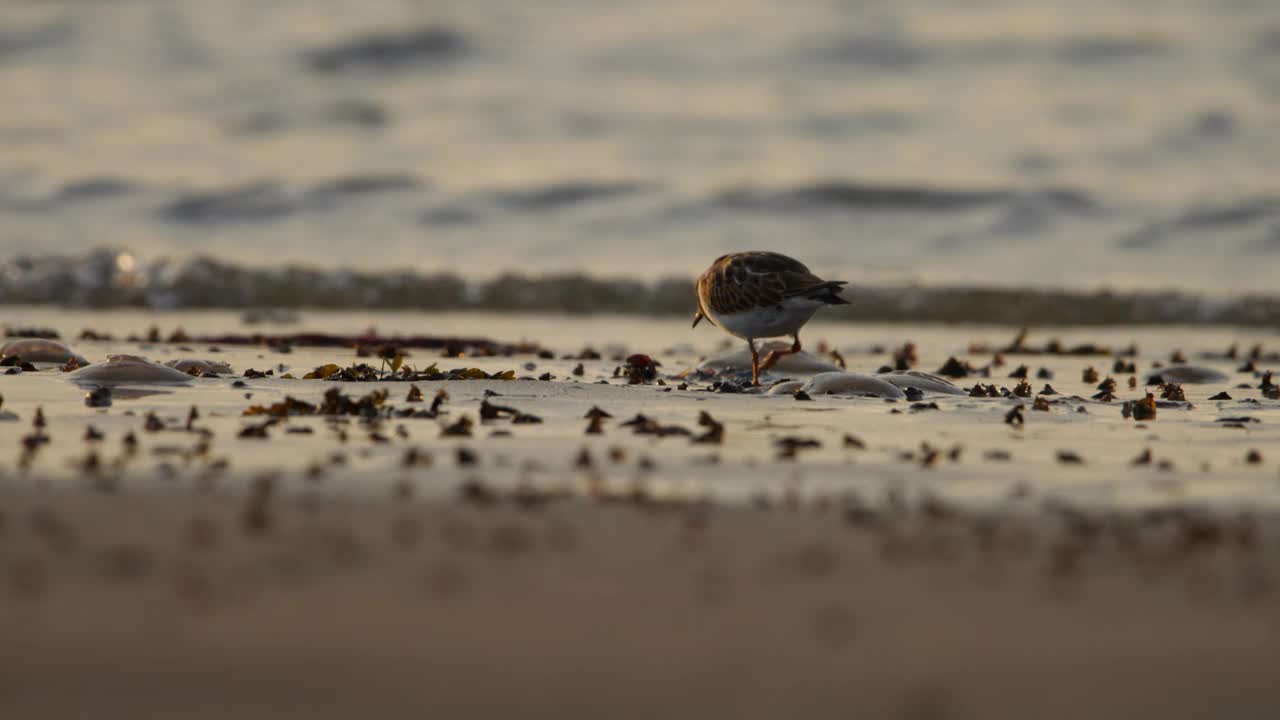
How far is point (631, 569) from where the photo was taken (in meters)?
3.73

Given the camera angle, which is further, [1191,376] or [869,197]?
[869,197]

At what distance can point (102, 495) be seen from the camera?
15.2 ft

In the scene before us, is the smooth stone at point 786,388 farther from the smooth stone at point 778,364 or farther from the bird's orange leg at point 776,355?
the smooth stone at point 778,364

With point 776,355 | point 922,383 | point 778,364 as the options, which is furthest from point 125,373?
point 922,383

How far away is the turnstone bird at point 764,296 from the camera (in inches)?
377

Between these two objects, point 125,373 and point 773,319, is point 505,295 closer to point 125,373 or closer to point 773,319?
point 773,319

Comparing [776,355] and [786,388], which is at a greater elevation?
[776,355]

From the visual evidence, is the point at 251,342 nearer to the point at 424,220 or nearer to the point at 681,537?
the point at 681,537

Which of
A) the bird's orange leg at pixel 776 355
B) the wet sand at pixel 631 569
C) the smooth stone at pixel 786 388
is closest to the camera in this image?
the wet sand at pixel 631 569

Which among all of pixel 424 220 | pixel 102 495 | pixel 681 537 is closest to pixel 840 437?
pixel 681 537

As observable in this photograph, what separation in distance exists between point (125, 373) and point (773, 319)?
A: 4118 millimetres

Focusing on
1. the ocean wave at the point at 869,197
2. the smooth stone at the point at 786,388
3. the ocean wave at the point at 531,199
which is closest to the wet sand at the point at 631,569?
the smooth stone at the point at 786,388

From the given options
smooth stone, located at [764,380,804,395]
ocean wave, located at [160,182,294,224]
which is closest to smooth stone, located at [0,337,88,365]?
smooth stone, located at [764,380,804,395]

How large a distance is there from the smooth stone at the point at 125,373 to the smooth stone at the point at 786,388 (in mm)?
3465
